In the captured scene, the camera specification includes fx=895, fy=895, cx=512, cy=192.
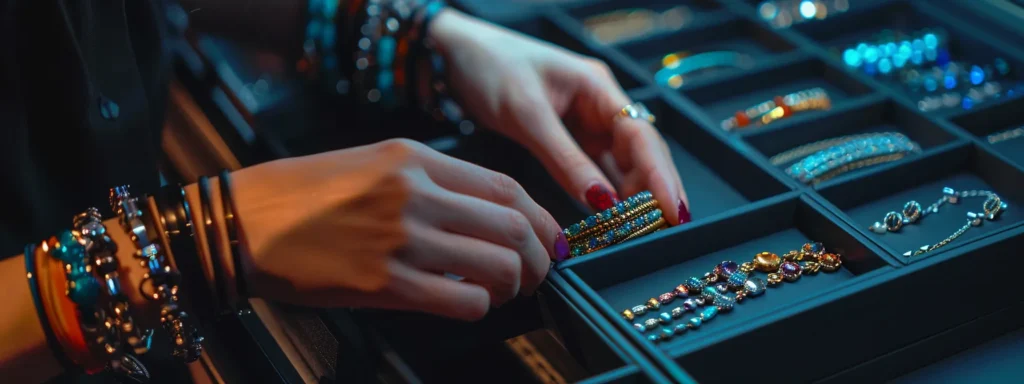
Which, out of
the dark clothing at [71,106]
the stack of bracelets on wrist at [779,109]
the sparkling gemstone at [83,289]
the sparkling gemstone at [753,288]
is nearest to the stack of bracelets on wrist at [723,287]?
the sparkling gemstone at [753,288]

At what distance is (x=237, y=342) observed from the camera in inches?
42.9

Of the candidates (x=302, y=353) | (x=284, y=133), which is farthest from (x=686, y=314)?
(x=284, y=133)

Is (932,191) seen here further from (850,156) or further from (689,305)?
(689,305)

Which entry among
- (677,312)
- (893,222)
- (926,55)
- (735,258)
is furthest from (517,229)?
(926,55)

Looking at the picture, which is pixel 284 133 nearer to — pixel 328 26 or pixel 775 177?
pixel 328 26

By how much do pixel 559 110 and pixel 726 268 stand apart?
0.37m

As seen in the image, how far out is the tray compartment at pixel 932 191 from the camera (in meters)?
1.19

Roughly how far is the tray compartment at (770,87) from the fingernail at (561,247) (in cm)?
52

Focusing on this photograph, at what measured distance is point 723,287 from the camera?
1094 millimetres

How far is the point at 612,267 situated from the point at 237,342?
1.53 ft

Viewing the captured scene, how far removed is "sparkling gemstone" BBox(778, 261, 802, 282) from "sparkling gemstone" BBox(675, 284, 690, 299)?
126 mm

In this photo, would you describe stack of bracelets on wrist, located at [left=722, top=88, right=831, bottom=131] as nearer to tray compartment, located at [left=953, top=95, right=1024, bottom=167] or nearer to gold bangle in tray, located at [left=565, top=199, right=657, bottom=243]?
tray compartment, located at [left=953, top=95, right=1024, bottom=167]

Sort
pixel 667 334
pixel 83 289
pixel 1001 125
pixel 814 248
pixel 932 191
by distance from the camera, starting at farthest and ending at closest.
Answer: pixel 1001 125
pixel 932 191
pixel 814 248
pixel 667 334
pixel 83 289

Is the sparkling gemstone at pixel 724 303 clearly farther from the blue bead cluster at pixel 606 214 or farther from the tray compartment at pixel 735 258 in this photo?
the blue bead cluster at pixel 606 214
